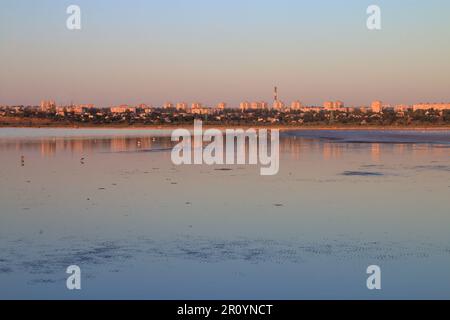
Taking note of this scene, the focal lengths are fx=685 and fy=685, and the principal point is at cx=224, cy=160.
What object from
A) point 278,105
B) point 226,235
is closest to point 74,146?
point 226,235

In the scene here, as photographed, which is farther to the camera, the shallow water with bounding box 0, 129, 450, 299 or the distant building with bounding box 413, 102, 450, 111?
the distant building with bounding box 413, 102, 450, 111

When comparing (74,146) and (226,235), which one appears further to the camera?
(74,146)

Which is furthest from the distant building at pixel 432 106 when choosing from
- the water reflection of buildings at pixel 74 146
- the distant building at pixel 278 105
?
the water reflection of buildings at pixel 74 146

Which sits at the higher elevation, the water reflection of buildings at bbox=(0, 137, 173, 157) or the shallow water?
the shallow water

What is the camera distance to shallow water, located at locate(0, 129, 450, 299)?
7.51 meters

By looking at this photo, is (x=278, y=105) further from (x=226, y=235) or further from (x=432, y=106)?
(x=226, y=235)

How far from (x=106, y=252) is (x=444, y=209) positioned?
22.1 ft

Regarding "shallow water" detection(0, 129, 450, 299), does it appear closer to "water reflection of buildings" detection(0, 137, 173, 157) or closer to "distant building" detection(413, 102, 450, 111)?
"water reflection of buildings" detection(0, 137, 173, 157)

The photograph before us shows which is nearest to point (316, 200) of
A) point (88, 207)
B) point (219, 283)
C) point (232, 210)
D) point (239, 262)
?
point (232, 210)

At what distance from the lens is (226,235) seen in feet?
33.8

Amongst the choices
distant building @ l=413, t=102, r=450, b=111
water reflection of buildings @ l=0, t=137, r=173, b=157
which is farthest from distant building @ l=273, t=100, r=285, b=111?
water reflection of buildings @ l=0, t=137, r=173, b=157

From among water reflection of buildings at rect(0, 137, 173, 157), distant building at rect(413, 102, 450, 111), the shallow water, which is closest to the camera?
the shallow water

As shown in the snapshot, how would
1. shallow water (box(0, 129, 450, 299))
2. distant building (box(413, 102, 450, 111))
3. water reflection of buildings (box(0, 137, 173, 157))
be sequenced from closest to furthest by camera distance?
shallow water (box(0, 129, 450, 299)) → water reflection of buildings (box(0, 137, 173, 157)) → distant building (box(413, 102, 450, 111))

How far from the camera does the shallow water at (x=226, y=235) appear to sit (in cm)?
751
